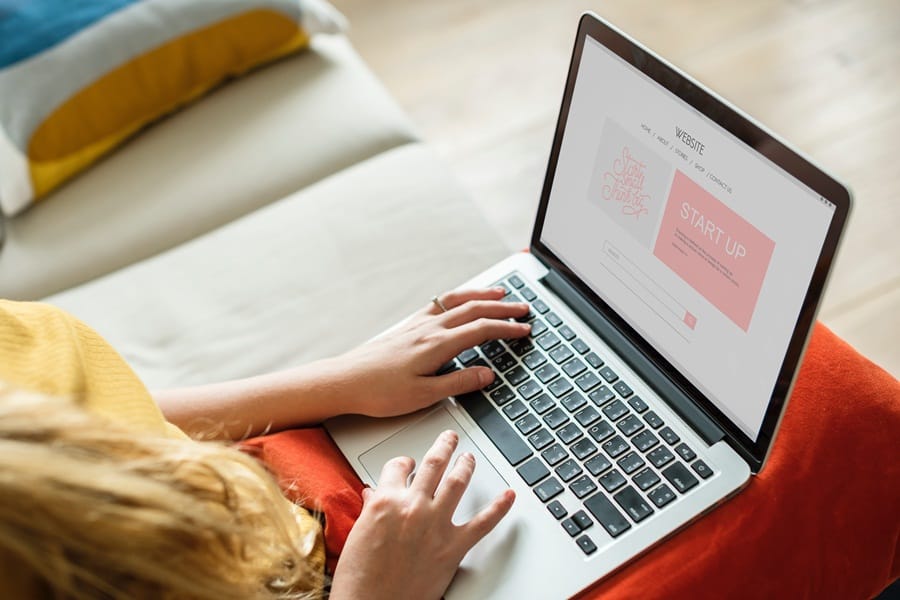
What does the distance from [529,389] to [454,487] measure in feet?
0.49

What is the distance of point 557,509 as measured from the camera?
0.83 m

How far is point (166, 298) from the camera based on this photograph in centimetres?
118

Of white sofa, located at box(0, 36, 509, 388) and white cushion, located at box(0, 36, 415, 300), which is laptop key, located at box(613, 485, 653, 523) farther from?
white cushion, located at box(0, 36, 415, 300)

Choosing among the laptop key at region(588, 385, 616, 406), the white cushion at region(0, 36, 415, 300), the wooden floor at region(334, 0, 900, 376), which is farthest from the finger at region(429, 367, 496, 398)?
the wooden floor at region(334, 0, 900, 376)

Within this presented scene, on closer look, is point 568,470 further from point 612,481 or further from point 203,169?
point 203,169

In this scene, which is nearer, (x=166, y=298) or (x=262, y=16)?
(x=166, y=298)

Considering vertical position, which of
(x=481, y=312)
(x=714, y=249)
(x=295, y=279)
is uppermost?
(x=714, y=249)

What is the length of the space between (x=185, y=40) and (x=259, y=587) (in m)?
0.88

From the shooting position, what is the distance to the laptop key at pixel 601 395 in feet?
2.95

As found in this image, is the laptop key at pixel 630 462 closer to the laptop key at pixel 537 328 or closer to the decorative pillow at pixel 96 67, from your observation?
the laptop key at pixel 537 328

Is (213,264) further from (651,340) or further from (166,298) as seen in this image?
(651,340)

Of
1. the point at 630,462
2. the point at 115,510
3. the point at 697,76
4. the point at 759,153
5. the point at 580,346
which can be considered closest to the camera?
the point at 115,510

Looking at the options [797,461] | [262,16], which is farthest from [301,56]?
[797,461]

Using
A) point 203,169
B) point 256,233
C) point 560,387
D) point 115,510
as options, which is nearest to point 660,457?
point 560,387
